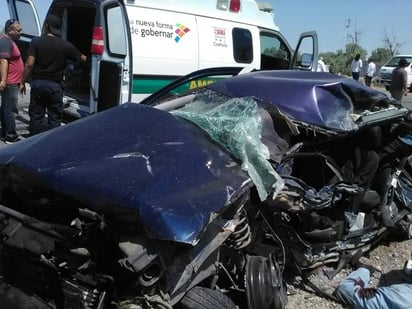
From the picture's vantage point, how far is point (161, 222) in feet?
6.55

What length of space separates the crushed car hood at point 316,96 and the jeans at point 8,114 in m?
4.34

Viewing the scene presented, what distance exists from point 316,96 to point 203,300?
59.1 inches

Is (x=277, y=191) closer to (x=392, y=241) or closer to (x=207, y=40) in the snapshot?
(x=392, y=241)

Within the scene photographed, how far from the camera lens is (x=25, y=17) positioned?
316 inches

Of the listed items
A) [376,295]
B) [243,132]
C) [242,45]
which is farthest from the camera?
[242,45]

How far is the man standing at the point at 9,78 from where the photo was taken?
6.79 m

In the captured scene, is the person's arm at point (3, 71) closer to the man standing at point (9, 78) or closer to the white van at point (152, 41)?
the man standing at point (9, 78)

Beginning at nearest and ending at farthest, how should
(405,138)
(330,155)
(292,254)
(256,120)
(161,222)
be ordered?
(161,222), (256,120), (292,254), (330,155), (405,138)

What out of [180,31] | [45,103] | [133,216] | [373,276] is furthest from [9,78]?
[133,216]

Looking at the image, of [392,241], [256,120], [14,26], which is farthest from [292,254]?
[14,26]

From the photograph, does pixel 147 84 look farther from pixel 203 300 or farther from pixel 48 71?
pixel 203 300

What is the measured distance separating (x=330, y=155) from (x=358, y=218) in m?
0.49

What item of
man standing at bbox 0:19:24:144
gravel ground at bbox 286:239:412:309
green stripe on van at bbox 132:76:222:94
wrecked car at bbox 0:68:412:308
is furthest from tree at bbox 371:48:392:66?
wrecked car at bbox 0:68:412:308

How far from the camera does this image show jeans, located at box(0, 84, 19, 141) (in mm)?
6906
